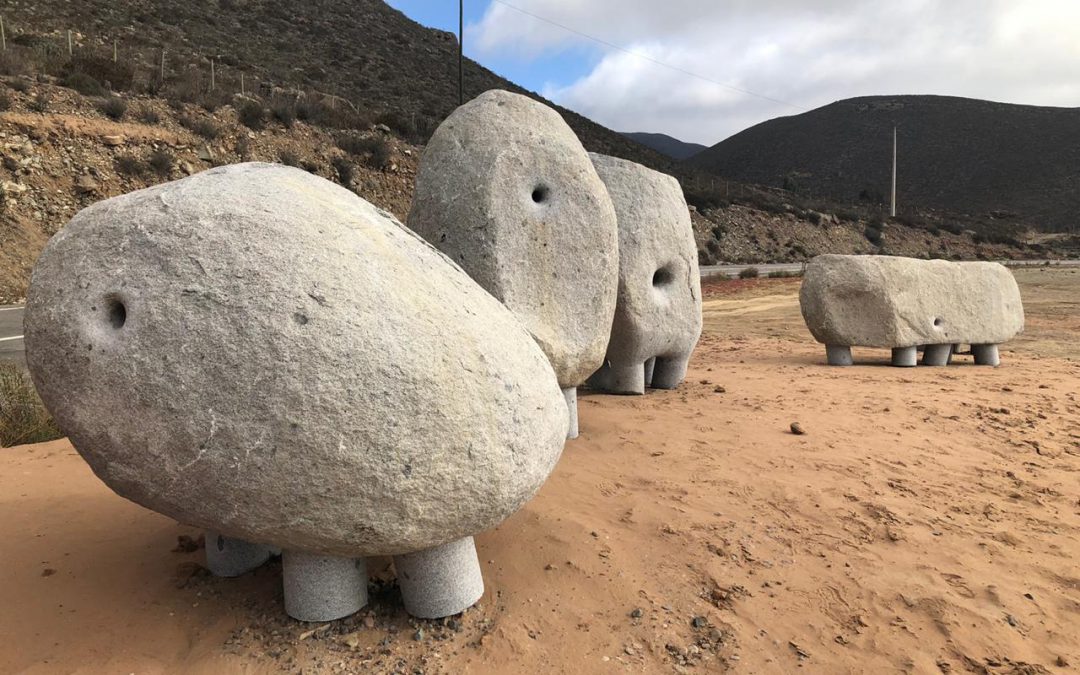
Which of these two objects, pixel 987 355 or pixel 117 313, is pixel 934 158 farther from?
pixel 117 313

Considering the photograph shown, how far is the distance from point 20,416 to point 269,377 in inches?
170

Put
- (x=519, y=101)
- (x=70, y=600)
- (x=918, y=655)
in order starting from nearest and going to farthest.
Result: (x=918, y=655)
(x=70, y=600)
(x=519, y=101)

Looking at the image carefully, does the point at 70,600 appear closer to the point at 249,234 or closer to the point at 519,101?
the point at 249,234

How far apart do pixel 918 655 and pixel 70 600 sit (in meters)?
3.05

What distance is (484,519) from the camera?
7.57ft

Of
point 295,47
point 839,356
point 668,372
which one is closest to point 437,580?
point 668,372

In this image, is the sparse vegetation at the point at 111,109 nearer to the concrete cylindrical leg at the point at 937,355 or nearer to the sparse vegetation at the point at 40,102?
the sparse vegetation at the point at 40,102

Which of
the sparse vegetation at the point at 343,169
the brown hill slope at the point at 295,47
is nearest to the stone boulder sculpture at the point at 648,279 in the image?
the sparse vegetation at the point at 343,169

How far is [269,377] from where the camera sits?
1.99 m

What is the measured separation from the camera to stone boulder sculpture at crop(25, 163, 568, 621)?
2004mm

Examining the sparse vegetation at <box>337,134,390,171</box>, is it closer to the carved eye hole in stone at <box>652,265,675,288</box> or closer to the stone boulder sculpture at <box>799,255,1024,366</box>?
the stone boulder sculpture at <box>799,255,1024,366</box>

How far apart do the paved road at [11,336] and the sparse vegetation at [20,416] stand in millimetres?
1617

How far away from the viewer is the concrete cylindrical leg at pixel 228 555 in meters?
2.77

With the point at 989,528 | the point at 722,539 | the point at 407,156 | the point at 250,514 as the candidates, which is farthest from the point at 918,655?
the point at 407,156
